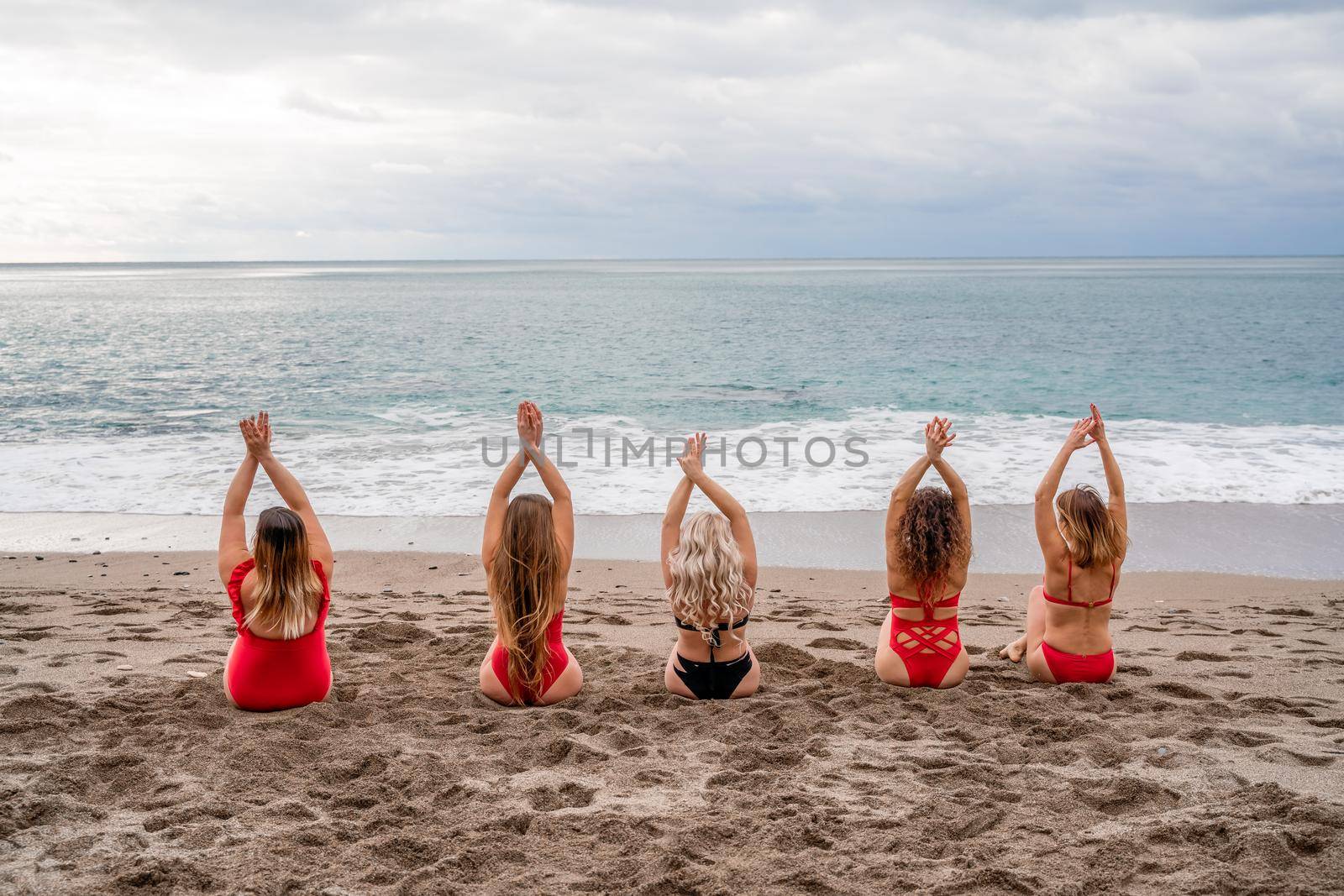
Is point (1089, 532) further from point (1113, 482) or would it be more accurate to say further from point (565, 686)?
point (565, 686)

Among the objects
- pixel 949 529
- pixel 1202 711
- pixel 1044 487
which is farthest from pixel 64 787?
pixel 1202 711

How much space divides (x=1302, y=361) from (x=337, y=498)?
96.4 feet

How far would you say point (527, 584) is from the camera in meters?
4.57

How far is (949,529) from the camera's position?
4.84m

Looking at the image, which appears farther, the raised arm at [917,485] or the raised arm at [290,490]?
the raised arm at [917,485]

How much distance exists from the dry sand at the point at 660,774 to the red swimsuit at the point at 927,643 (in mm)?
144

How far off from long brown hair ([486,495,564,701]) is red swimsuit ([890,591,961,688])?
6.35 feet

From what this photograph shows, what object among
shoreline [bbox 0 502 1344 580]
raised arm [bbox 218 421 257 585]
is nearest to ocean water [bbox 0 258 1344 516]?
shoreline [bbox 0 502 1344 580]

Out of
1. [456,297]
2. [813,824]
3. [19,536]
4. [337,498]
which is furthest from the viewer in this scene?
[456,297]

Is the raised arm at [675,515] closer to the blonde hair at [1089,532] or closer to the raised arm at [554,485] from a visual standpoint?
the raised arm at [554,485]

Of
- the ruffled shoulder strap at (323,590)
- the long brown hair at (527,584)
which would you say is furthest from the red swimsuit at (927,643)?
the ruffled shoulder strap at (323,590)

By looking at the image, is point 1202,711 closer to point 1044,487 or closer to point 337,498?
point 1044,487

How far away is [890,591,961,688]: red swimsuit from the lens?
4.97m

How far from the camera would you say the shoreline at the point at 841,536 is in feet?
29.8
